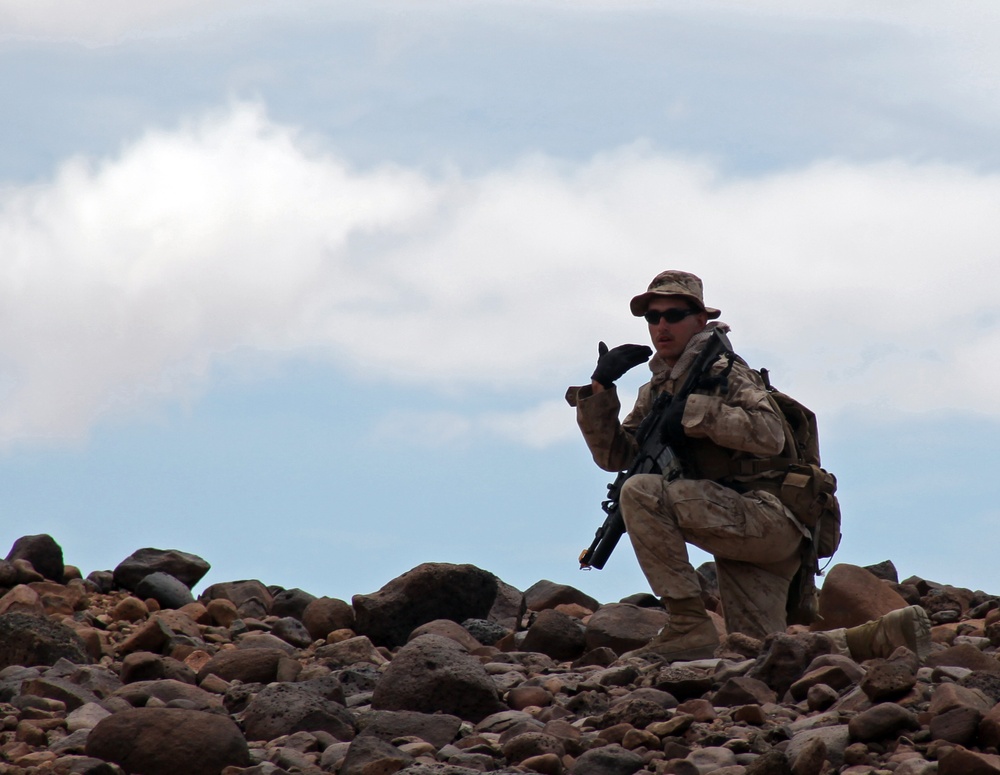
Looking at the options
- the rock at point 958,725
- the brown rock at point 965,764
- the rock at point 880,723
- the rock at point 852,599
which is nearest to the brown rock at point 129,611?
A: the rock at point 852,599

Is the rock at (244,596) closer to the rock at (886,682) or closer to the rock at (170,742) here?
the rock at (170,742)

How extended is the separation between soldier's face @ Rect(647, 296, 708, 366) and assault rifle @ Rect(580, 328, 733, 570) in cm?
20

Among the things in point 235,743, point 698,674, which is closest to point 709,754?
point 698,674

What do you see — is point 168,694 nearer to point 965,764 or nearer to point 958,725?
point 958,725

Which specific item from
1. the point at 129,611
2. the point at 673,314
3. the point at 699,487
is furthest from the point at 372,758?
the point at 129,611

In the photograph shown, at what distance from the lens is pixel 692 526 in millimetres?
8875

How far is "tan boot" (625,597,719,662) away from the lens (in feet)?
28.9

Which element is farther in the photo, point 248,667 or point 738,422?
point 248,667

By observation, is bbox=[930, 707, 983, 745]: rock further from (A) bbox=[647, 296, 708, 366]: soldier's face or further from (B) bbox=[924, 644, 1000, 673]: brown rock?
(A) bbox=[647, 296, 708, 366]: soldier's face

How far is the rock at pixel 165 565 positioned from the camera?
13341 millimetres

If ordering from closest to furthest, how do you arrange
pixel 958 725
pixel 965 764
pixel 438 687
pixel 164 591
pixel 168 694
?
pixel 965 764, pixel 958 725, pixel 438 687, pixel 168 694, pixel 164 591

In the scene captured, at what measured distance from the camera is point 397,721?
7039 millimetres

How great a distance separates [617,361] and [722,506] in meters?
1.19

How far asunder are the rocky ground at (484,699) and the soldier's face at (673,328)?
183 centimetres
